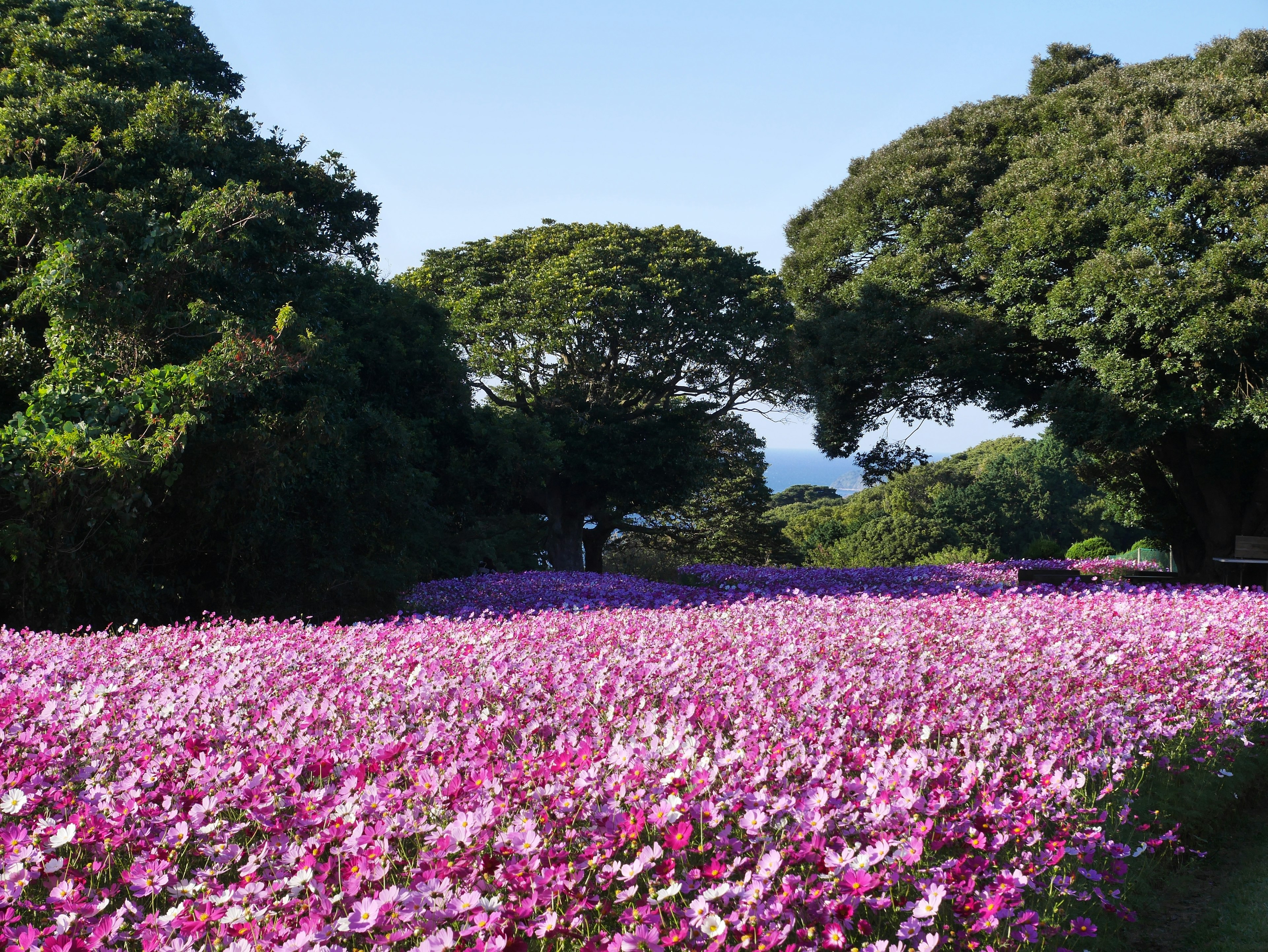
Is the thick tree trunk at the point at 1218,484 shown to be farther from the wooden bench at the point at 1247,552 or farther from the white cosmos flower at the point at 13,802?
the white cosmos flower at the point at 13,802

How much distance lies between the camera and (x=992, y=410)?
63.6 feet

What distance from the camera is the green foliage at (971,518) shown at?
40.0 meters

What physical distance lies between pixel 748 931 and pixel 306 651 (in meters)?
4.34

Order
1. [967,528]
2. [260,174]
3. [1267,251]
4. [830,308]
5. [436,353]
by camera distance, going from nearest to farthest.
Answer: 1. [260,174]
2. [1267,251]
3. [436,353]
4. [830,308]
5. [967,528]

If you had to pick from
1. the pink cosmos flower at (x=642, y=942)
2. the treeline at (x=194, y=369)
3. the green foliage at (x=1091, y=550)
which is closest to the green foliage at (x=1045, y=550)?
the green foliage at (x=1091, y=550)

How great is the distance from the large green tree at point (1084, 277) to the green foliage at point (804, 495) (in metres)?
50.1

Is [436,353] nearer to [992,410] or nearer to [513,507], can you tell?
[513,507]

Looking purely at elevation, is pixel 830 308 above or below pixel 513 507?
above

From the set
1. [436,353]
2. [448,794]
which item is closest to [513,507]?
[436,353]

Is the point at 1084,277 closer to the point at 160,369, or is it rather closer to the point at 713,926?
the point at 160,369

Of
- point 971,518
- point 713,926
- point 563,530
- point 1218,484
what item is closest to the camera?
point 713,926

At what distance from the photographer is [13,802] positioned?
3381 millimetres

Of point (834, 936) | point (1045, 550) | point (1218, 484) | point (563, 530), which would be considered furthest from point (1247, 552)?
point (834, 936)

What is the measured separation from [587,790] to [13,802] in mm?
2074
